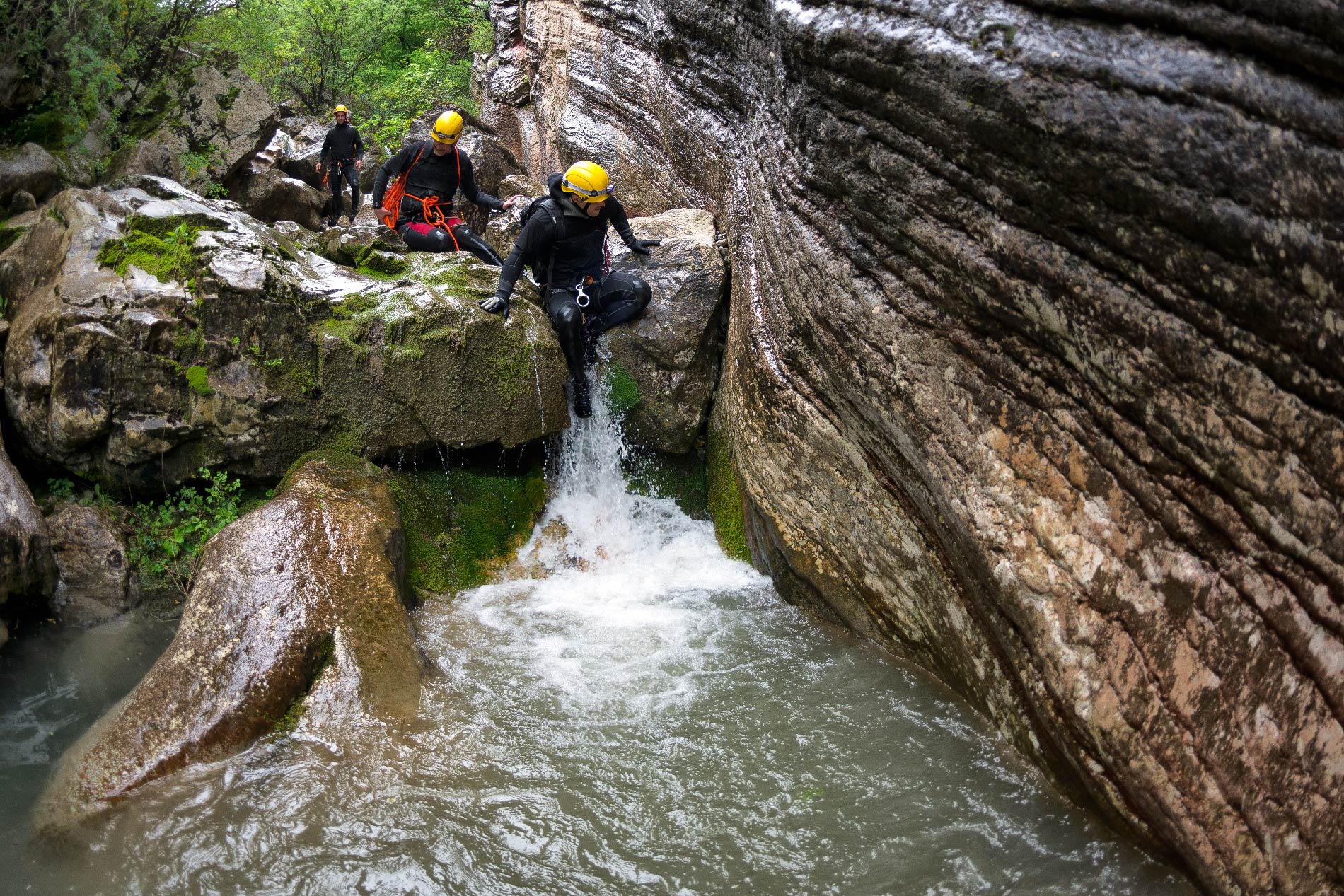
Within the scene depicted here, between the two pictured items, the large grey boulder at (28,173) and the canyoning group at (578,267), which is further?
the large grey boulder at (28,173)

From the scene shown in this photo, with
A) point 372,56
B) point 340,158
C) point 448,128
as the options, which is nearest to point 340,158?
point 340,158

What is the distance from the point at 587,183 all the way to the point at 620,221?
63cm

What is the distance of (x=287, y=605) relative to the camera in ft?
17.8

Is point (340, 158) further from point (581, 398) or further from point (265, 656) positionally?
point (265, 656)

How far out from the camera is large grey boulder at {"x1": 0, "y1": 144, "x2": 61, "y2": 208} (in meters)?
7.99

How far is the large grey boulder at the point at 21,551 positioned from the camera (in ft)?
18.5

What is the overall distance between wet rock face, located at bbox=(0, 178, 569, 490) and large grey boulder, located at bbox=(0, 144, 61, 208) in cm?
61

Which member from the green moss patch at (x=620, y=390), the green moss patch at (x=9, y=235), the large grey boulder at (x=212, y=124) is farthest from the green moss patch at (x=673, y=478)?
the large grey boulder at (x=212, y=124)

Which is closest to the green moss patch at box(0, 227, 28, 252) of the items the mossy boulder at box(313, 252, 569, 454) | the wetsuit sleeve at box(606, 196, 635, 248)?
the mossy boulder at box(313, 252, 569, 454)

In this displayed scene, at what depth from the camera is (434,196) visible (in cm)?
972

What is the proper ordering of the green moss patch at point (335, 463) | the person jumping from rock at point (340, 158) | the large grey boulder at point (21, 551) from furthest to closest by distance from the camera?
the person jumping from rock at point (340, 158) < the green moss patch at point (335, 463) < the large grey boulder at point (21, 551)

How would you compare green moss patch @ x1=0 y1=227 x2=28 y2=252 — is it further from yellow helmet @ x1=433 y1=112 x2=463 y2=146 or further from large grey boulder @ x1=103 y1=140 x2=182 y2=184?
yellow helmet @ x1=433 y1=112 x2=463 y2=146

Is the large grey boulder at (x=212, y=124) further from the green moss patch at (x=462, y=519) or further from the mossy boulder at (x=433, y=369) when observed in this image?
the green moss patch at (x=462, y=519)

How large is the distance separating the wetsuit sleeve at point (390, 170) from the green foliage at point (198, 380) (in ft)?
11.4
